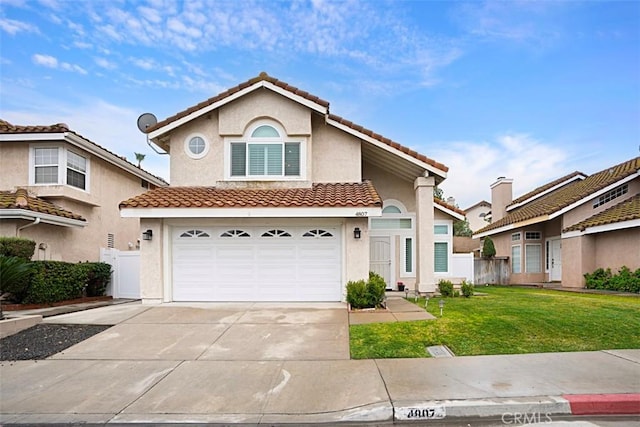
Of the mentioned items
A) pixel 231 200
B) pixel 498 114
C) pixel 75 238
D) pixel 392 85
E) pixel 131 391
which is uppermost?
pixel 392 85

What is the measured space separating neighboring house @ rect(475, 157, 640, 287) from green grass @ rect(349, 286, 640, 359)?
676 cm

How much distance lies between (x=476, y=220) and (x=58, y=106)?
45733 mm

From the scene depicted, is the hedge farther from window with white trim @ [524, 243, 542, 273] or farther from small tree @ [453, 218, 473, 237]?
small tree @ [453, 218, 473, 237]

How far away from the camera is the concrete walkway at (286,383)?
4691mm

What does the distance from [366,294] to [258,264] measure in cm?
335

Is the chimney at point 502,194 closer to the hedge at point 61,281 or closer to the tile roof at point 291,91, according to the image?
the tile roof at point 291,91

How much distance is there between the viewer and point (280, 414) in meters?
4.68

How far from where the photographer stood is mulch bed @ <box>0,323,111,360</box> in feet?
23.7

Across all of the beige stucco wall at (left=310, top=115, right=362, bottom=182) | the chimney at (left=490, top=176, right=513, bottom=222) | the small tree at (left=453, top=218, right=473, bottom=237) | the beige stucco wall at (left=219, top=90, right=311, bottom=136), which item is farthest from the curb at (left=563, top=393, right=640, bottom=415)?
the small tree at (left=453, top=218, right=473, bottom=237)

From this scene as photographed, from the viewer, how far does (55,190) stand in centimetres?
1447

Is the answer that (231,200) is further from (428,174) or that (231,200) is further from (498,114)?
(498,114)


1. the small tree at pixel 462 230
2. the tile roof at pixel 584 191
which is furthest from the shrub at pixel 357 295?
the small tree at pixel 462 230

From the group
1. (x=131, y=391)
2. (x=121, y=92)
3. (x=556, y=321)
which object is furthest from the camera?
(x=121, y=92)

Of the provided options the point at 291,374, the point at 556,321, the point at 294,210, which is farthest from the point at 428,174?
the point at 291,374
